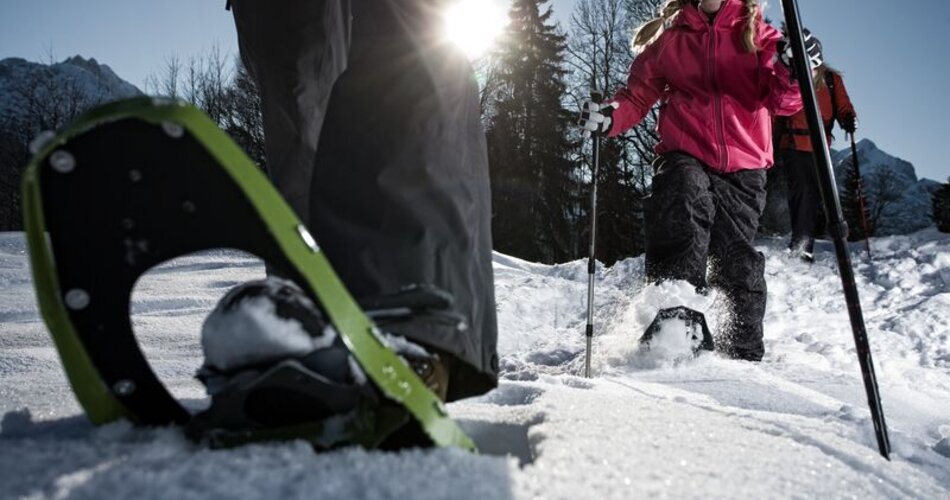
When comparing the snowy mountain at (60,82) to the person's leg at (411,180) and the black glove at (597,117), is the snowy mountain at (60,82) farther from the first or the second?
the person's leg at (411,180)

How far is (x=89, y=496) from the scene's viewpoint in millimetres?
582

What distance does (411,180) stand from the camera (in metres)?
0.95

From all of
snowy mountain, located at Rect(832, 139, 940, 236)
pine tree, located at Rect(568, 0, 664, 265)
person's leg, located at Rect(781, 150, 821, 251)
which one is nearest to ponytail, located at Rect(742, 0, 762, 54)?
snowy mountain, located at Rect(832, 139, 940, 236)

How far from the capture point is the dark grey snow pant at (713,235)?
3221mm

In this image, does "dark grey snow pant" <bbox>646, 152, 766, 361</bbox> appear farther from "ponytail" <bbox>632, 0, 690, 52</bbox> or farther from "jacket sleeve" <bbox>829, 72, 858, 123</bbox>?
"jacket sleeve" <bbox>829, 72, 858, 123</bbox>

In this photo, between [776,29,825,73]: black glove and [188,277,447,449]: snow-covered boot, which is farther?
[776,29,825,73]: black glove

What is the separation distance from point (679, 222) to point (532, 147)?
21664mm

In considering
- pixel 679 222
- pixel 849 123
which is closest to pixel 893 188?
pixel 849 123

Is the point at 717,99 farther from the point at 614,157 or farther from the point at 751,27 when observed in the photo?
the point at 614,157

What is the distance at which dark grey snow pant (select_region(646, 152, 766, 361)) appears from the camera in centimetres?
322

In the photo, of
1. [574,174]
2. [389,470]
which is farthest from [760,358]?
[574,174]

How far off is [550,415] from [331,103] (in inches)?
25.5

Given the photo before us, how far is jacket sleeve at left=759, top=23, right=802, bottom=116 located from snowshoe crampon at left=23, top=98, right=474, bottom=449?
2.98 metres

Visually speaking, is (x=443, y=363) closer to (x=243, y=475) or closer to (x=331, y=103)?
(x=243, y=475)
